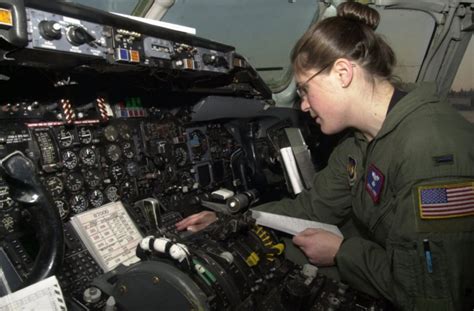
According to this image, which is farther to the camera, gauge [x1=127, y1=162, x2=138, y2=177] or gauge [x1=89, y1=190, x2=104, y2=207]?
gauge [x1=127, y1=162, x2=138, y2=177]

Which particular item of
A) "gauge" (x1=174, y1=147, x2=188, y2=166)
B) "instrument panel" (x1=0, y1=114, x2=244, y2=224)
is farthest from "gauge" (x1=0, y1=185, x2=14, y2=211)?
"gauge" (x1=174, y1=147, x2=188, y2=166)

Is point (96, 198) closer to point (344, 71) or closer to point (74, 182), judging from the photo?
point (74, 182)

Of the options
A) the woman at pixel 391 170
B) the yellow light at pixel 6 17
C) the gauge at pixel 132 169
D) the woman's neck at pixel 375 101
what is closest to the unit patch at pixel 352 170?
the woman at pixel 391 170

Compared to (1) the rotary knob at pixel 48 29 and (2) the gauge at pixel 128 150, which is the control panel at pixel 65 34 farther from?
(2) the gauge at pixel 128 150

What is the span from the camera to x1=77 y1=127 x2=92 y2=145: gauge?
6.83ft

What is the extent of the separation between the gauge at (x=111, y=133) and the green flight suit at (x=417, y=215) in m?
1.46

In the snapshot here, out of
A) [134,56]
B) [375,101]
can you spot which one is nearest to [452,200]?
[375,101]

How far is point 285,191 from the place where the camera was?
10.9 feet

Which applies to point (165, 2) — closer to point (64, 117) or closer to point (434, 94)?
point (64, 117)

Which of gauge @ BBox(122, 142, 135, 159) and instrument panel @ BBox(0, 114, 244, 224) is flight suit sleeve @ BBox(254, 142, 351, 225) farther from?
gauge @ BBox(122, 142, 135, 159)

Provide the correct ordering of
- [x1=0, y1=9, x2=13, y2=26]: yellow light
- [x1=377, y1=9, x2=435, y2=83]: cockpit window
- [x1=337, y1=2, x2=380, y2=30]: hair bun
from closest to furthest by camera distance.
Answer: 1. [x1=0, y1=9, x2=13, y2=26]: yellow light
2. [x1=337, y1=2, x2=380, y2=30]: hair bun
3. [x1=377, y1=9, x2=435, y2=83]: cockpit window

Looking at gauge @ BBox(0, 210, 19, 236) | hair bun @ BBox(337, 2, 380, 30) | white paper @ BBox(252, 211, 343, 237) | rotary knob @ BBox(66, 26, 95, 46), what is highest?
hair bun @ BBox(337, 2, 380, 30)

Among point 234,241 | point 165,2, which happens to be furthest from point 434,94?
point 165,2

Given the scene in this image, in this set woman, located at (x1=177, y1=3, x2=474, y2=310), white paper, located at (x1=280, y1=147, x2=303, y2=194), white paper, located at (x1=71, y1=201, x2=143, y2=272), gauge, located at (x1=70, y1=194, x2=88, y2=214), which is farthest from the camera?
white paper, located at (x1=280, y1=147, x2=303, y2=194)
